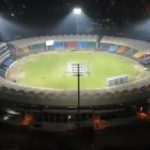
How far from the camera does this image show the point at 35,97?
36312 millimetres

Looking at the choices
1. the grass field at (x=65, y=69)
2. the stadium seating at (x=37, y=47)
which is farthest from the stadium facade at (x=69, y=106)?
the stadium seating at (x=37, y=47)

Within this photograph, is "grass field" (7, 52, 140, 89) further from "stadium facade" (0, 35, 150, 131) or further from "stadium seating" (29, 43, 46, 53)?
"stadium facade" (0, 35, 150, 131)

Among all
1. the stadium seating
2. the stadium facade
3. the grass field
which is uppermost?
the stadium seating

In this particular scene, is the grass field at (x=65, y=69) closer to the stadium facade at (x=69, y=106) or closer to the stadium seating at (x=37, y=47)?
the stadium seating at (x=37, y=47)

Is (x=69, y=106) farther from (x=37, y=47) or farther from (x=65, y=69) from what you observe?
(x=37, y=47)

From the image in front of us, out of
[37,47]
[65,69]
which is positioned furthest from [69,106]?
[37,47]

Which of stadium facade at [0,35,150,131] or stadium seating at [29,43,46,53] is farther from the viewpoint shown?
stadium seating at [29,43,46,53]

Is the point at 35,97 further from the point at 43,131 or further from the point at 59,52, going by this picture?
the point at 59,52

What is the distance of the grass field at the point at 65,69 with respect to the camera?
146 ft

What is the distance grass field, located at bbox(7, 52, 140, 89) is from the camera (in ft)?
146

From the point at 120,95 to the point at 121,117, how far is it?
2471 millimetres

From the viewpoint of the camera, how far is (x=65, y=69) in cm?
5028

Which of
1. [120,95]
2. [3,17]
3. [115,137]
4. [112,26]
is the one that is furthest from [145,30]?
[115,137]

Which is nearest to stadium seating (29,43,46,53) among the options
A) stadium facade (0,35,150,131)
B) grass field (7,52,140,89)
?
grass field (7,52,140,89)
